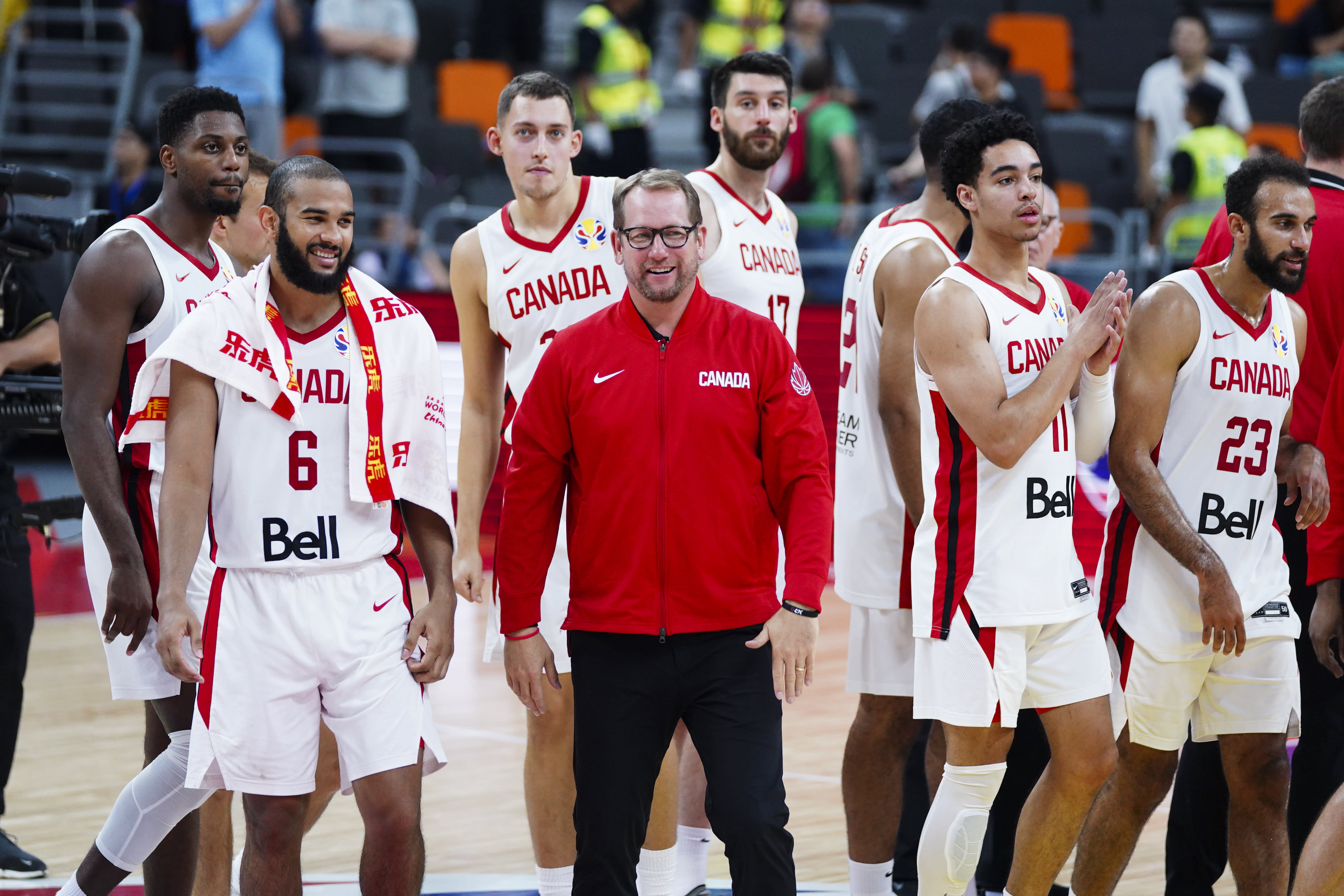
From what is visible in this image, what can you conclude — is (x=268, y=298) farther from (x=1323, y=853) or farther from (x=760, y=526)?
(x=1323, y=853)

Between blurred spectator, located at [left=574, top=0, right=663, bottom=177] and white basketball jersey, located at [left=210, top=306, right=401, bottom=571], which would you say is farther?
blurred spectator, located at [left=574, top=0, right=663, bottom=177]

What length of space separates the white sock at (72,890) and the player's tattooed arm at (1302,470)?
3.51 meters

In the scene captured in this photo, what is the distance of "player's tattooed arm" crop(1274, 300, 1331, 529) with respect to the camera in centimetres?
473

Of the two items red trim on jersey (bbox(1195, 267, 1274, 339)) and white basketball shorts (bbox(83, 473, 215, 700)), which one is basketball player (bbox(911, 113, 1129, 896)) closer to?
red trim on jersey (bbox(1195, 267, 1274, 339))

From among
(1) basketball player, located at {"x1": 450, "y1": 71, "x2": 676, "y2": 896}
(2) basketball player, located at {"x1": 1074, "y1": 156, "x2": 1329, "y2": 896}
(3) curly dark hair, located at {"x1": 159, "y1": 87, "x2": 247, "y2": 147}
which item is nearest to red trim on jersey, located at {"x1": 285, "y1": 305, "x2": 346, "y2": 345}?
(3) curly dark hair, located at {"x1": 159, "y1": 87, "x2": 247, "y2": 147}

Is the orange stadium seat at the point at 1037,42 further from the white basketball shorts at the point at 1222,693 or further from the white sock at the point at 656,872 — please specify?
the white sock at the point at 656,872

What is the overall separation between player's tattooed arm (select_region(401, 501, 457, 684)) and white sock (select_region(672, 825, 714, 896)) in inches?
61.9

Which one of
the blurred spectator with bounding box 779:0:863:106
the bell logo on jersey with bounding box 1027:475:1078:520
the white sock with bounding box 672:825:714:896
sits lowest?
the white sock with bounding box 672:825:714:896

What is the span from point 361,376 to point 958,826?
193cm

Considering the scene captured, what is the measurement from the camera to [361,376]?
4160 mm

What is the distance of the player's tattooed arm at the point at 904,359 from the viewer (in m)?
5.00

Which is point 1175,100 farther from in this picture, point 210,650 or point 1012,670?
point 210,650

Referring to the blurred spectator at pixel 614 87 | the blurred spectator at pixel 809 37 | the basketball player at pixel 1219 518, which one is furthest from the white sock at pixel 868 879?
the blurred spectator at pixel 809 37

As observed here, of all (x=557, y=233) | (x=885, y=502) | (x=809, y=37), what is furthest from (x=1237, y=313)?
(x=809, y=37)
